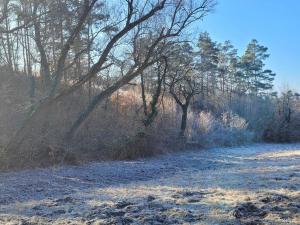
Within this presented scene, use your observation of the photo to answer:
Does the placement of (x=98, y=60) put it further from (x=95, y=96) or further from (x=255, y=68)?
(x=255, y=68)

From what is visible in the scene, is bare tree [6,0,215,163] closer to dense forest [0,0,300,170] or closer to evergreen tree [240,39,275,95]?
dense forest [0,0,300,170]

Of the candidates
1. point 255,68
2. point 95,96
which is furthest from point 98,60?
point 255,68

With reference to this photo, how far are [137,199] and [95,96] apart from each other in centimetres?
1229

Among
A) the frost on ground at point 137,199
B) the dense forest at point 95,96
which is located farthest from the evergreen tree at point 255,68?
the frost on ground at point 137,199

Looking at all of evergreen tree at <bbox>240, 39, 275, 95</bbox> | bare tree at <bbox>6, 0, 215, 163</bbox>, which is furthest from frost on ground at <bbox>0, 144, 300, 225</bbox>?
evergreen tree at <bbox>240, 39, 275, 95</bbox>

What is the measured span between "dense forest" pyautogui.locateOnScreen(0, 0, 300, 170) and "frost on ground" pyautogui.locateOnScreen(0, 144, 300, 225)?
10.8 feet

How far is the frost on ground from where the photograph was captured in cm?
760

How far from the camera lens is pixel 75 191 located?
39.6ft

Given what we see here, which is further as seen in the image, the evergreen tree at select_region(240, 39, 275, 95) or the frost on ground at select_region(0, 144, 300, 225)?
the evergreen tree at select_region(240, 39, 275, 95)

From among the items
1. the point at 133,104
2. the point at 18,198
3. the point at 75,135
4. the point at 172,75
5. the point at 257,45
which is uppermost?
the point at 257,45

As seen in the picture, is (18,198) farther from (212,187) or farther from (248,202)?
(248,202)

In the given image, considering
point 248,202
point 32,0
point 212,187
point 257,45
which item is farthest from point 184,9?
point 257,45

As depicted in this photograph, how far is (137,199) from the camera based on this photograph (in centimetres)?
989

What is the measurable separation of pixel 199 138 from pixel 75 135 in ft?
34.2
